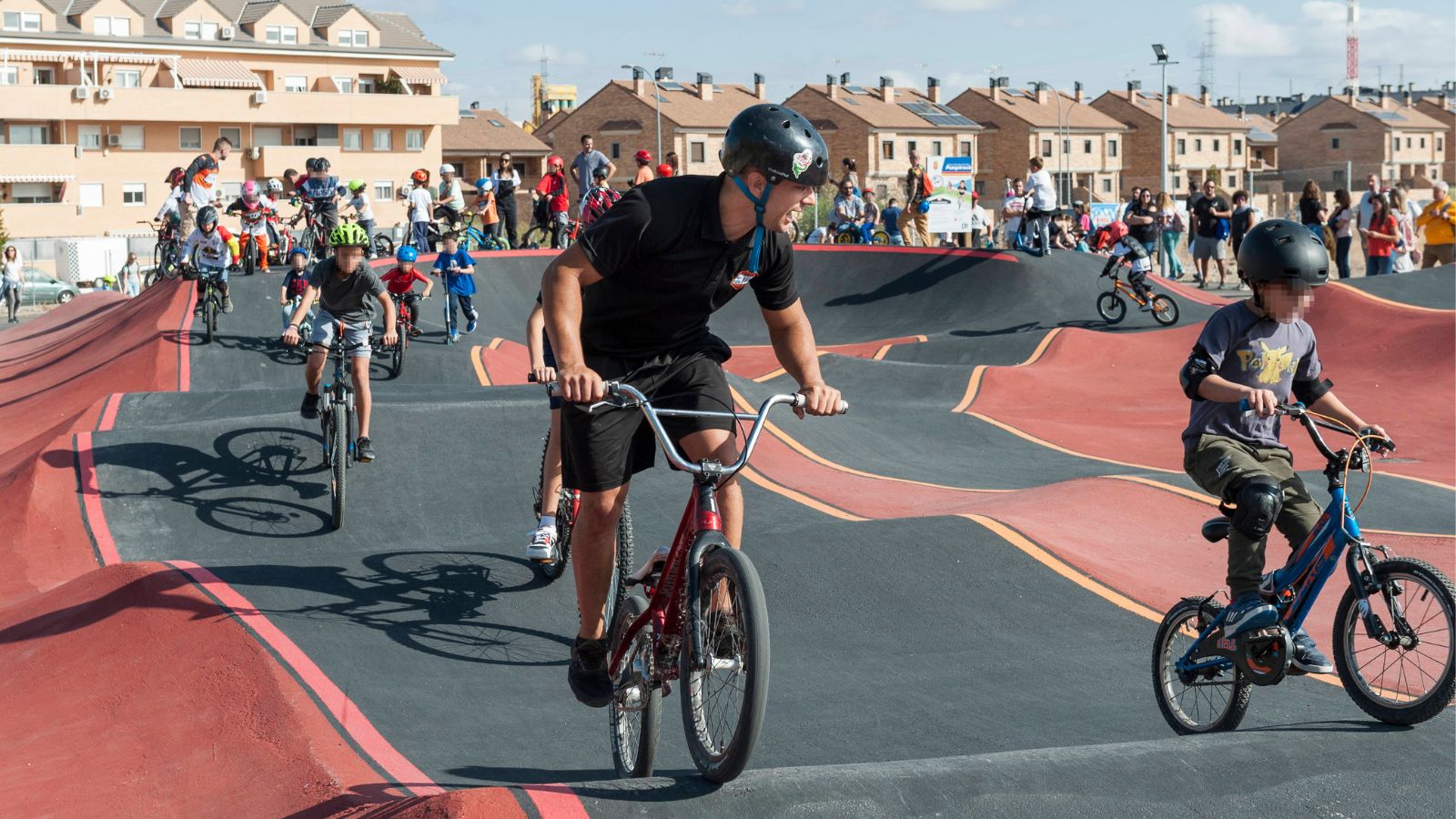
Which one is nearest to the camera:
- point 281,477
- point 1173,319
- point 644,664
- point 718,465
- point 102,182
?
point 718,465

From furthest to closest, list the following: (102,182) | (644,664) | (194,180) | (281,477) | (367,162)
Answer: (367,162) < (102,182) < (194,180) < (281,477) < (644,664)

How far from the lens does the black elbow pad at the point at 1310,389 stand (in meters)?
5.19

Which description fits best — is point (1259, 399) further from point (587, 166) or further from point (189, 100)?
point (189, 100)

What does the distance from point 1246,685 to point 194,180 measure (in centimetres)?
1729

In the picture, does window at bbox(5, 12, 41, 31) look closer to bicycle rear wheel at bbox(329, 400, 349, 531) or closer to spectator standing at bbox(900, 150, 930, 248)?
spectator standing at bbox(900, 150, 930, 248)

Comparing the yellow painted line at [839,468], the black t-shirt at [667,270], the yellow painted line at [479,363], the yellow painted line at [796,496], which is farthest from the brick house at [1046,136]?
the black t-shirt at [667,270]

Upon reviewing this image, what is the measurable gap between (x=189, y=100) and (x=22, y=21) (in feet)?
29.8

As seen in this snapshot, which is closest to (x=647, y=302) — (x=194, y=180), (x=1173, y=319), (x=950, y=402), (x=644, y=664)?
(x=644, y=664)

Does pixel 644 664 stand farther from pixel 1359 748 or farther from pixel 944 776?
pixel 1359 748

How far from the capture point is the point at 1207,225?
2459 cm

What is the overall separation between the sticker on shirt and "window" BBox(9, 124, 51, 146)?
64.0m

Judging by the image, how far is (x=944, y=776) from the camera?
395cm

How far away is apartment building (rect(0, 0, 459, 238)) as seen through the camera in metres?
58.6

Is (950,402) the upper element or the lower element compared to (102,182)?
lower
